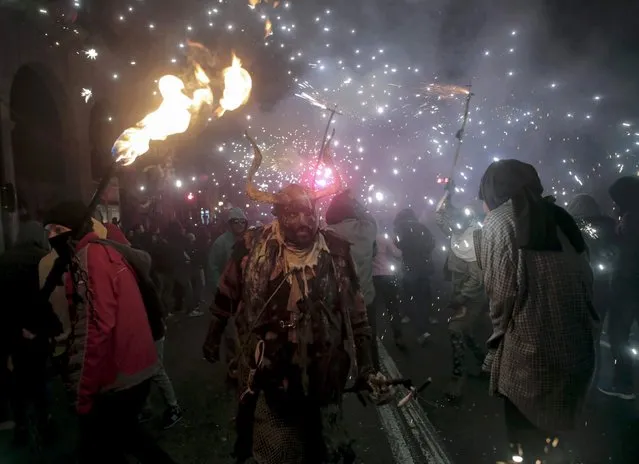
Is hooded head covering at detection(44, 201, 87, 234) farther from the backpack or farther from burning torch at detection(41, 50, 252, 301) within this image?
the backpack

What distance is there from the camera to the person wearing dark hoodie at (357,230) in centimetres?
550

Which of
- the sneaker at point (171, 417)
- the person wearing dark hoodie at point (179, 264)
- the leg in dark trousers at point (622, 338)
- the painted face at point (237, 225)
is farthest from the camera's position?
the person wearing dark hoodie at point (179, 264)

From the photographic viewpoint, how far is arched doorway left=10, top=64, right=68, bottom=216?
13.1 m

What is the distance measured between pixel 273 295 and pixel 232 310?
0.51 metres

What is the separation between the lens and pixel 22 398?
467 cm

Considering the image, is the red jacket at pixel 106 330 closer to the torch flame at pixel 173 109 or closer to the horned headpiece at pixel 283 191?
the torch flame at pixel 173 109

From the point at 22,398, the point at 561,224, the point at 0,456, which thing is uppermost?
the point at 561,224

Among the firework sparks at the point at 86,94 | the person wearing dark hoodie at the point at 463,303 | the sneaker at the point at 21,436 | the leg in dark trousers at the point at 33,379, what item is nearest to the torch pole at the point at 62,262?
the leg in dark trousers at the point at 33,379

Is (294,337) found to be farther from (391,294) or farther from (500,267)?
(391,294)

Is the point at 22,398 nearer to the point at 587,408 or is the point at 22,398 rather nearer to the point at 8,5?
the point at 587,408

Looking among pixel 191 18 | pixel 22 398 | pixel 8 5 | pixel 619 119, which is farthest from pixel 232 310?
pixel 191 18

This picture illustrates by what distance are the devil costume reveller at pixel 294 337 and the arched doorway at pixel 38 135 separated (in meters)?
12.1

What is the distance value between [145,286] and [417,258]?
606 centimetres

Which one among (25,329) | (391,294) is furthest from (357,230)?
(25,329)
